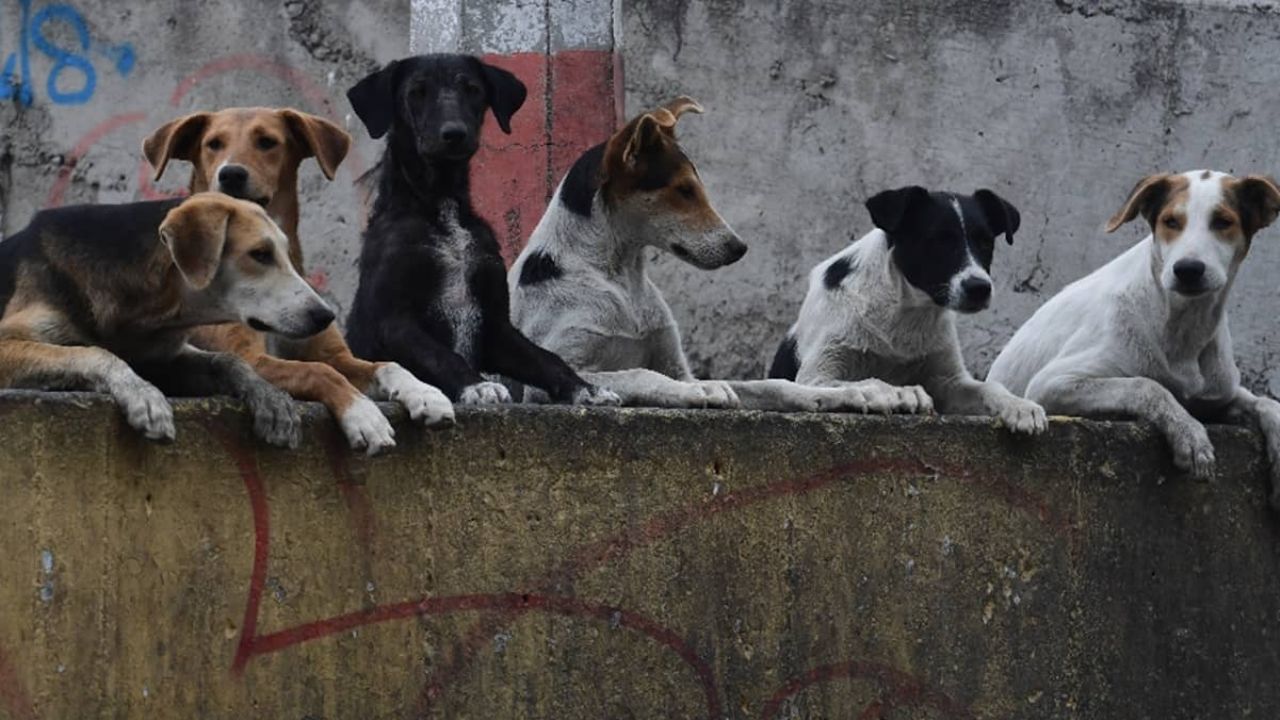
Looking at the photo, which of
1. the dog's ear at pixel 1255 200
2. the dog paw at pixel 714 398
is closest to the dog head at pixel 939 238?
the dog's ear at pixel 1255 200

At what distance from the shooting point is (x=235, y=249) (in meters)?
4.91

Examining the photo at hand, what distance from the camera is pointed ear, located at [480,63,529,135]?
6.22 metres

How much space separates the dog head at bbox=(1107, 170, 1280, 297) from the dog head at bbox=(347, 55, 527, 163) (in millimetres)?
2142

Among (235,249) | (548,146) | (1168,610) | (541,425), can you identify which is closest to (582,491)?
(541,425)

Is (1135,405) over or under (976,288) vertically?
under

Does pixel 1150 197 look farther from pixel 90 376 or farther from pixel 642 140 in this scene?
pixel 90 376

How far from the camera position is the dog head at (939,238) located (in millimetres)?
6172

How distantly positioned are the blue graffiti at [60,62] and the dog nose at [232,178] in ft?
11.8

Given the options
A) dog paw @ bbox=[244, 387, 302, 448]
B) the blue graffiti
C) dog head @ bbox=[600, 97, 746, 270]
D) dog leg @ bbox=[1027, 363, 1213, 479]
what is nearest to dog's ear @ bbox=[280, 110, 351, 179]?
dog head @ bbox=[600, 97, 746, 270]

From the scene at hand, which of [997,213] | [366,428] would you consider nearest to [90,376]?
[366,428]

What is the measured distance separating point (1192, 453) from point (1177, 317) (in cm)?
80

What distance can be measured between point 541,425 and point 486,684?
2.20ft

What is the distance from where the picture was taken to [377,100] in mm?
6137

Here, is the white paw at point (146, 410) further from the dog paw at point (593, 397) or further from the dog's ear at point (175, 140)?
the dog's ear at point (175, 140)
